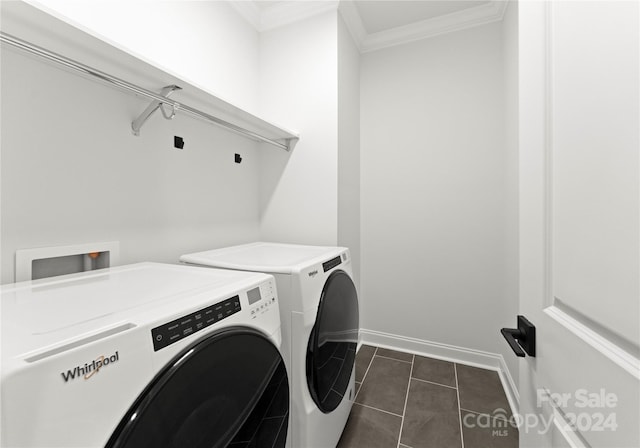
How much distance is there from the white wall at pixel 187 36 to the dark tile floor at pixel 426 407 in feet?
6.23

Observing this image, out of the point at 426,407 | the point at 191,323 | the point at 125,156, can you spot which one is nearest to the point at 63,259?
the point at 125,156

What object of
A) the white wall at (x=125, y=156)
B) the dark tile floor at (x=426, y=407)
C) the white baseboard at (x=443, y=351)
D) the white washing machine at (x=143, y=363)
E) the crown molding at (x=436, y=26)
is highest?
the crown molding at (x=436, y=26)

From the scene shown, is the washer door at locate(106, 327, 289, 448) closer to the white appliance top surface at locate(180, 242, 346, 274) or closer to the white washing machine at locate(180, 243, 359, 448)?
the white washing machine at locate(180, 243, 359, 448)

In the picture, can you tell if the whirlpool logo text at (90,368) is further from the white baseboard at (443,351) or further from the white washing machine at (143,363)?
the white baseboard at (443,351)

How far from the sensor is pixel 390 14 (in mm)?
2078

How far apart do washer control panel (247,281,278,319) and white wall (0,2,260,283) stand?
761 millimetres

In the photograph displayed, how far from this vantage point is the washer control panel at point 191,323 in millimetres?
525

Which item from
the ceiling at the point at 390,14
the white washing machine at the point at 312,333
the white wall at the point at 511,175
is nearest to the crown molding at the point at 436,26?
the ceiling at the point at 390,14

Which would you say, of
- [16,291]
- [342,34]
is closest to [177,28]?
[342,34]

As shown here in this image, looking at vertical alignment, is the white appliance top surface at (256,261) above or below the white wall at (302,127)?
below

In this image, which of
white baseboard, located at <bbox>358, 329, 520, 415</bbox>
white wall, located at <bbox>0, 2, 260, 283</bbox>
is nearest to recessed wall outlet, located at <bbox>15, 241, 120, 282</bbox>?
white wall, located at <bbox>0, 2, 260, 283</bbox>

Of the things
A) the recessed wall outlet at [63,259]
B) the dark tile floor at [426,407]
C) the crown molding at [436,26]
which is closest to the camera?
the recessed wall outlet at [63,259]

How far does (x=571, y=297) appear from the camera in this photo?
0.45m

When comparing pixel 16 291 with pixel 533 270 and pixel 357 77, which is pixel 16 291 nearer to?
pixel 533 270
